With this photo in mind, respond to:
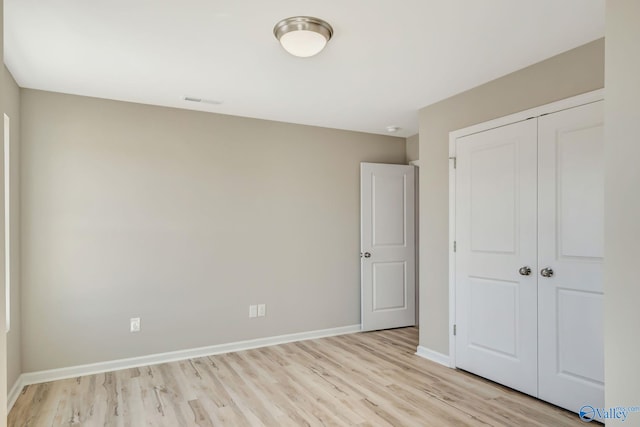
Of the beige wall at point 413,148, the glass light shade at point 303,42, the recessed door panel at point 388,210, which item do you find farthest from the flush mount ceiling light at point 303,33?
the beige wall at point 413,148

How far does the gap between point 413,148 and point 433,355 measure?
2.63 meters

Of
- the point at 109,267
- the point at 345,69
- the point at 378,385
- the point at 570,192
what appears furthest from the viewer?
the point at 109,267

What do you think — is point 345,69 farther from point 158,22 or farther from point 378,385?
point 378,385

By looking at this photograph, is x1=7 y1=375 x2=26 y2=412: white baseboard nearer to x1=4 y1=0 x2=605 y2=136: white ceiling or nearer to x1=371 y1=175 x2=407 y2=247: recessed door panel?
x1=4 y1=0 x2=605 y2=136: white ceiling

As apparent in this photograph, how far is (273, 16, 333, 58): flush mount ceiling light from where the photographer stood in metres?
2.24

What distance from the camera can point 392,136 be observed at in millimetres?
5207

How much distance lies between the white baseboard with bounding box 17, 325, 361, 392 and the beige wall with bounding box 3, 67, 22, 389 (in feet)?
0.59

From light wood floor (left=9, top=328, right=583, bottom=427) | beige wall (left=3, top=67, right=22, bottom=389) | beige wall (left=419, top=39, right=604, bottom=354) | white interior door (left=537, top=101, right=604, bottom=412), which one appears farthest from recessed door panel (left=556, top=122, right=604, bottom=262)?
beige wall (left=3, top=67, right=22, bottom=389)

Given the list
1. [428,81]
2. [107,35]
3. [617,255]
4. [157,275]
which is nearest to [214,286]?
[157,275]

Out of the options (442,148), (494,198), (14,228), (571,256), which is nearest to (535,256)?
(571,256)

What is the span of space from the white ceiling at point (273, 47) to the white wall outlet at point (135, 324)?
205 cm

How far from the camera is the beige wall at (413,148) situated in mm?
5136

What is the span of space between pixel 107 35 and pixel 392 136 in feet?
11.8

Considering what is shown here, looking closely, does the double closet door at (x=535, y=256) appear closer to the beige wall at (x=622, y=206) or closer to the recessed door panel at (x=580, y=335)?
the recessed door panel at (x=580, y=335)
